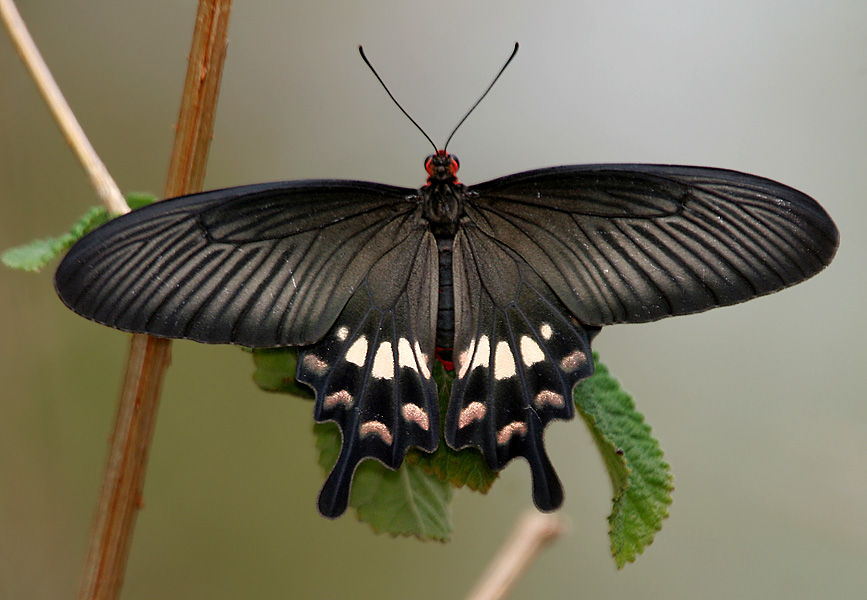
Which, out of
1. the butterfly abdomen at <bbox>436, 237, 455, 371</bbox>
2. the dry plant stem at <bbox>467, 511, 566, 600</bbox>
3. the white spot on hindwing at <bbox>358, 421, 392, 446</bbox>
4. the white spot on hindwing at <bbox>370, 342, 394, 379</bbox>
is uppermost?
the butterfly abdomen at <bbox>436, 237, 455, 371</bbox>

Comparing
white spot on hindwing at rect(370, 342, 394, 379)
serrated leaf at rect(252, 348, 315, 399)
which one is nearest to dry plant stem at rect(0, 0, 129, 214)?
serrated leaf at rect(252, 348, 315, 399)

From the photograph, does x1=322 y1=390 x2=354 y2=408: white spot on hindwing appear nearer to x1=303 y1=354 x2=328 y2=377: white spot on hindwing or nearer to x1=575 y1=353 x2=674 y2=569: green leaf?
x1=303 y1=354 x2=328 y2=377: white spot on hindwing

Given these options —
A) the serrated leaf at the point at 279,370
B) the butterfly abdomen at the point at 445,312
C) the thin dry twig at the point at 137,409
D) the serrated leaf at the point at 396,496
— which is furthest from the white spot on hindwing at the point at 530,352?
the thin dry twig at the point at 137,409

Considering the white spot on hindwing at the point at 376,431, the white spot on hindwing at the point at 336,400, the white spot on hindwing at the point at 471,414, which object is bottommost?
the white spot on hindwing at the point at 376,431

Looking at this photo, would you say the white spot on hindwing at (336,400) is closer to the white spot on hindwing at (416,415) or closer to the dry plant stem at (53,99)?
the white spot on hindwing at (416,415)

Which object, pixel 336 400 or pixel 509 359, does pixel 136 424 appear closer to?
pixel 336 400

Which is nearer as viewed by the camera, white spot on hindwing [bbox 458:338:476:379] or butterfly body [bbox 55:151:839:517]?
butterfly body [bbox 55:151:839:517]

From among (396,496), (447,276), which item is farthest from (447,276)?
(396,496)
